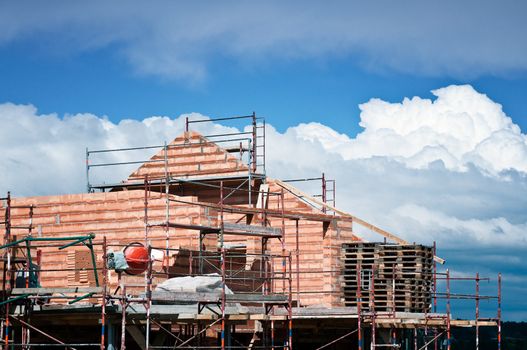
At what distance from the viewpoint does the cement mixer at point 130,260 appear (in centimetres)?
2859

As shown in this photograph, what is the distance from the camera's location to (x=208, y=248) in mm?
33938

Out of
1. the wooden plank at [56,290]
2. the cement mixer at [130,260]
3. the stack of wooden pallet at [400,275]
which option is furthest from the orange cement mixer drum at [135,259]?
the stack of wooden pallet at [400,275]

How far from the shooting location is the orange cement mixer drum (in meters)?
29.0

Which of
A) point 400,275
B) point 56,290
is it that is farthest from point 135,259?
point 400,275

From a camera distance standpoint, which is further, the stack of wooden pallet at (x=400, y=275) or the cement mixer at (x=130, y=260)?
the stack of wooden pallet at (x=400, y=275)

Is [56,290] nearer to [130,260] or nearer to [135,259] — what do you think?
[130,260]

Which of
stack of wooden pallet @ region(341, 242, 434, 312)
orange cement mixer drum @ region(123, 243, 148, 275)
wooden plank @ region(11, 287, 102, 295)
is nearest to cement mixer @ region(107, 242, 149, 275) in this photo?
orange cement mixer drum @ region(123, 243, 148, 275)

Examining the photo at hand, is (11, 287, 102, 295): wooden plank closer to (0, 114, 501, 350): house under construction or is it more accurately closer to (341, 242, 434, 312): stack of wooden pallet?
(0, 114, 501, 350): house under construction

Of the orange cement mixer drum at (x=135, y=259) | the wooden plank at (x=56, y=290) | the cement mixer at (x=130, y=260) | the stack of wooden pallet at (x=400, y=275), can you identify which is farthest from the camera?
the stack of wooden pallet at (x=400, y=275)

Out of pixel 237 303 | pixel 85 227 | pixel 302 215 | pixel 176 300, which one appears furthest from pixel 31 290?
pixel 302 215

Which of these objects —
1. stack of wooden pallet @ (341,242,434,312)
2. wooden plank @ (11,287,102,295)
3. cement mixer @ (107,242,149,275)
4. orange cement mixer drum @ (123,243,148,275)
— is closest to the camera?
wooden plank @ (11,287,102,295)

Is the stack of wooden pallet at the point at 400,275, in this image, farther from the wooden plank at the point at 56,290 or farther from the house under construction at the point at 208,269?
the wooden plank at the point at 56,290

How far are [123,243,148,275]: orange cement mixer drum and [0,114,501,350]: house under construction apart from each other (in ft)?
0.13

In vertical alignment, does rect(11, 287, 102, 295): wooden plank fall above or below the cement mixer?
below
